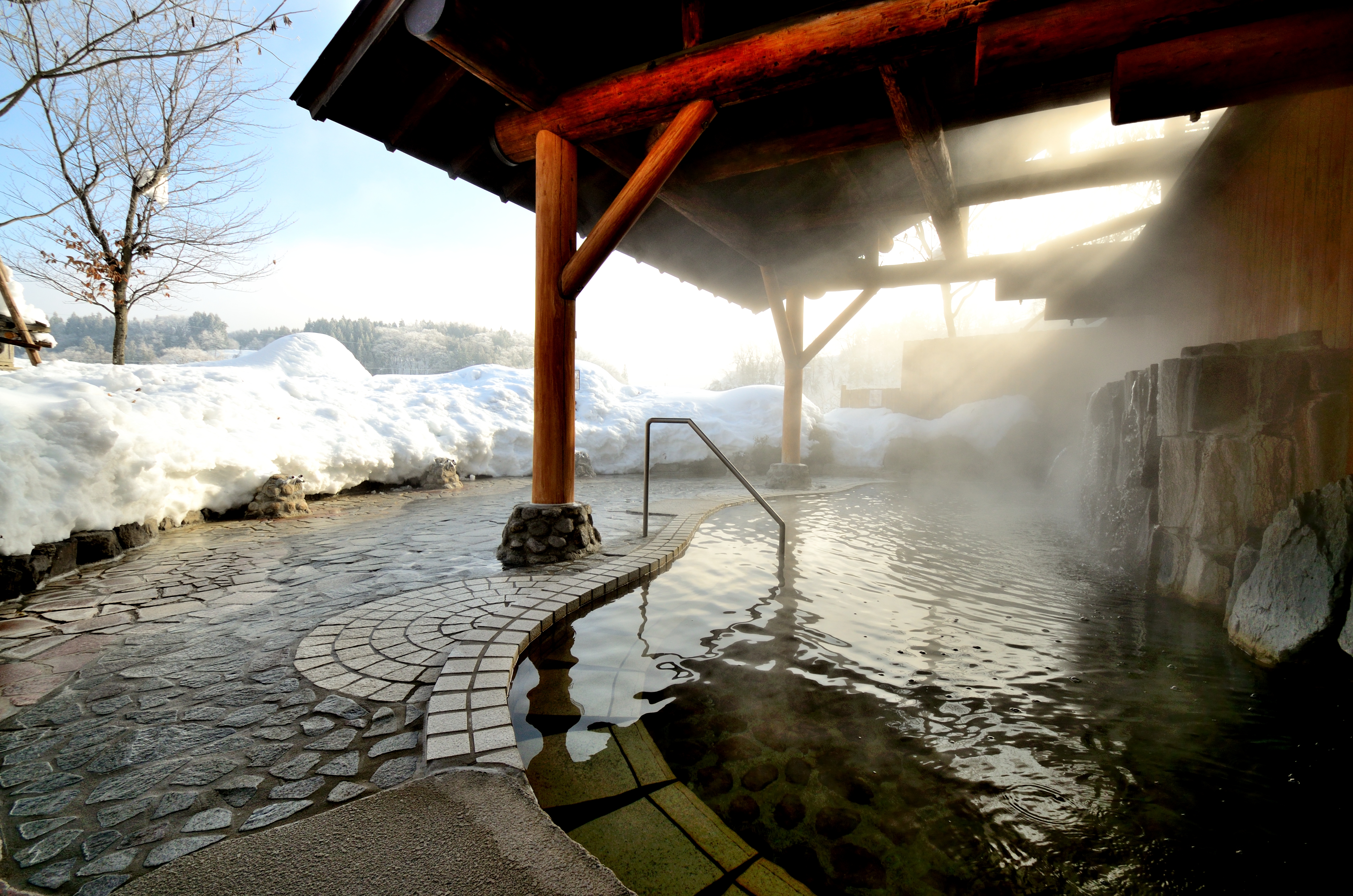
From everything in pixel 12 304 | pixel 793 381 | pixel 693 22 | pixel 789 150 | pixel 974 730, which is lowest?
pixel 974 730

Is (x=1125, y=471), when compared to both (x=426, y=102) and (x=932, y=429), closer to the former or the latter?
(x=426, y=102)

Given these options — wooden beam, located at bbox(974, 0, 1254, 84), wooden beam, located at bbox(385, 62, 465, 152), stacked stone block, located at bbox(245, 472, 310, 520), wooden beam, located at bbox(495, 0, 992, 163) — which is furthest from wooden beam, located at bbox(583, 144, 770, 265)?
stacked stone block, located at bbox(245, 472, 310, 520)

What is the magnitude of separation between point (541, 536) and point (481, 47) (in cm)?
312

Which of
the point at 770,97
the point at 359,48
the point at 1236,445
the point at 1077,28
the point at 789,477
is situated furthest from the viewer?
the point at 789,477

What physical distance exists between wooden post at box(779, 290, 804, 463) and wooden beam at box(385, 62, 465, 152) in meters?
5.88

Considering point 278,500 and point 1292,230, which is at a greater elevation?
point 1292,230

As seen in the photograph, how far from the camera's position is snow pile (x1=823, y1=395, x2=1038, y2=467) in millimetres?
13008

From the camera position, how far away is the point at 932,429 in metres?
13.5

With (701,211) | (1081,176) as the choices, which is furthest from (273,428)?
(1081,176)

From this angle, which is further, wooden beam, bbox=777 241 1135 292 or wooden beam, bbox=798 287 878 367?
wooden beam, bbox=798 287 878 367

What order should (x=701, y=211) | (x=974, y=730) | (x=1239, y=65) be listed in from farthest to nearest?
(x=701, y=211)
(x=1239, y=65)
(x=974, y=730)

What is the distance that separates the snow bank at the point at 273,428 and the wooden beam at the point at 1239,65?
655cm

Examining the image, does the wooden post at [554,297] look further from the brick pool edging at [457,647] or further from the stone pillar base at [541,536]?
the brick pool edging at [457,647]

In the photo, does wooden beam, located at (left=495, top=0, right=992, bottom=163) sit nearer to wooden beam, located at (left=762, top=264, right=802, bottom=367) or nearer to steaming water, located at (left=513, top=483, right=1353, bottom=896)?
steaming water, located at (left=513, top=483, right=1353, bottom=896)
